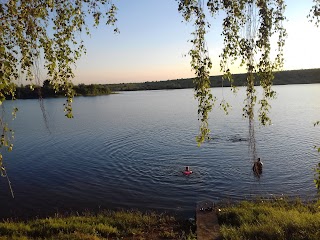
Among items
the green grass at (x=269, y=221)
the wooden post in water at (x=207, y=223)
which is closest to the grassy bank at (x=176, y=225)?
the green grass at (x=269, y=221)

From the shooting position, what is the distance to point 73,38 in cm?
741

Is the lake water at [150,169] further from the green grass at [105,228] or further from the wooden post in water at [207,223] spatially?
the green grass at [105,228]

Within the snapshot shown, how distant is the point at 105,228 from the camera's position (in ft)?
42.1

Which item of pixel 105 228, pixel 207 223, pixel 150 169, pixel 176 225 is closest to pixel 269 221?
pixel 207 223

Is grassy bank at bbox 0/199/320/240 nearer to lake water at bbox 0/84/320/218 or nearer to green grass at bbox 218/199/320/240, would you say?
green grass at bbox 218/199/320/240

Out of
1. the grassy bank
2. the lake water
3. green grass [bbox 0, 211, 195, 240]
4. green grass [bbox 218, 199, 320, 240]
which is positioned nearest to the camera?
green grass [bbox 218, 199, 320, 240]

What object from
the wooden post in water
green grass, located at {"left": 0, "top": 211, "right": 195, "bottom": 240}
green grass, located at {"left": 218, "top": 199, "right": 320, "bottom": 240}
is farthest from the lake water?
green grass, located at {"left": 218, "top": 199, "right": 320, "bottom": 240}

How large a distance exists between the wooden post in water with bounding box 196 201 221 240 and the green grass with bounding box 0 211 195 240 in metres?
0.43

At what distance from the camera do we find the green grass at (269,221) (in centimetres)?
1053

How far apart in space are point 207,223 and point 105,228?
151 inches

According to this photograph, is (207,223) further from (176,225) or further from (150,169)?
(150,169)

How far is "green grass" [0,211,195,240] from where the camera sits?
1206cm

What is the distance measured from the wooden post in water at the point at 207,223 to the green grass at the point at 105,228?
43 centimetres

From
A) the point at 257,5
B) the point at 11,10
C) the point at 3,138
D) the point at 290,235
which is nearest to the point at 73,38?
the point at 11,10
